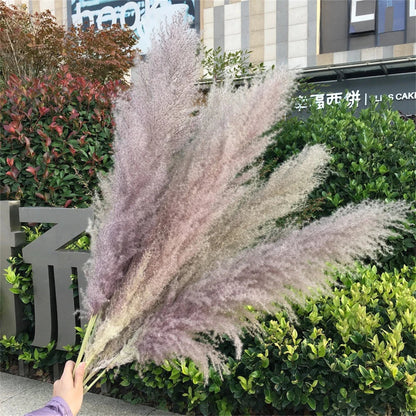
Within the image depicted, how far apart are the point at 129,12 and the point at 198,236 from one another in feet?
59.5

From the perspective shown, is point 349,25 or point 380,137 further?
point 349,25

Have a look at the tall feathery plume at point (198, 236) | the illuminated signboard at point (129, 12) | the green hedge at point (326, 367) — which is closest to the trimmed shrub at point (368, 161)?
the green hedge at point (326, 367)

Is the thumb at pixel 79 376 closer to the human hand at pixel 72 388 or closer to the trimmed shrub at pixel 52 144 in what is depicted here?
the human hand at pixel 72 388

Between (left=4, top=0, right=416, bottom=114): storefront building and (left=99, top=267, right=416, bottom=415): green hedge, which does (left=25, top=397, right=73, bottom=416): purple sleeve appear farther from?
(left=4, top=0, right=416, bottom=114): storefront building

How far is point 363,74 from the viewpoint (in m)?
15.2

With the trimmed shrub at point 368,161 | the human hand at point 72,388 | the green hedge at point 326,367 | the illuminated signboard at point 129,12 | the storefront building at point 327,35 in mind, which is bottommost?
the green hedge at point 326,367

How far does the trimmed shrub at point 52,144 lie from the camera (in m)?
3.16

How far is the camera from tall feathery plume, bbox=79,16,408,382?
83 cm

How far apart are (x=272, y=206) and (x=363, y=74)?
16.2 metres

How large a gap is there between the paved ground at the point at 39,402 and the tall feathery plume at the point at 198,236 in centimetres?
180

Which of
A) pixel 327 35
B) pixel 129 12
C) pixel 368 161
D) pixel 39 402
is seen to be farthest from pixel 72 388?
pixel 129 12

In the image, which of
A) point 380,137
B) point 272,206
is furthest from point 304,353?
point 380,137

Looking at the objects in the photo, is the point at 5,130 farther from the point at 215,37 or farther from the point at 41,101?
the point at 215,37

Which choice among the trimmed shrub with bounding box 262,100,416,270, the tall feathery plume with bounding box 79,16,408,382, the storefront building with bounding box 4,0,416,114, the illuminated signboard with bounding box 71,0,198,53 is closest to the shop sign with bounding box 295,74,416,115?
the storefront building with bounding box 4,0,416,114
